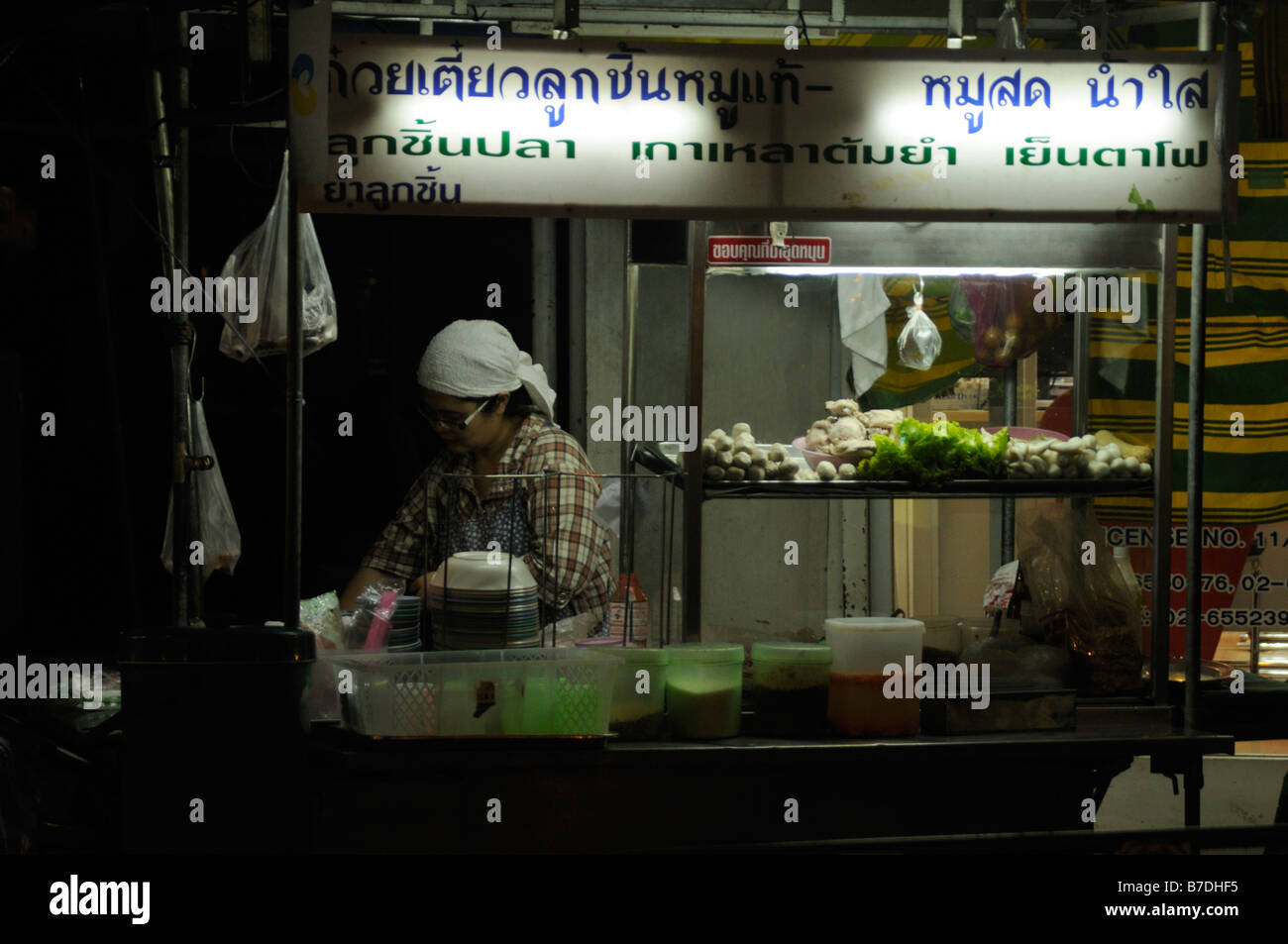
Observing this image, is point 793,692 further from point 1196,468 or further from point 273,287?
point 273,287

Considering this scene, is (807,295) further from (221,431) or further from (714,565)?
(221,431)

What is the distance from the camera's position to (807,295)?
19.4 ft

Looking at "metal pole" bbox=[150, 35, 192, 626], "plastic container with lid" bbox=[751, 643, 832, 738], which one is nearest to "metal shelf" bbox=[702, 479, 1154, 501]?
"plastic container with lid" bbox=[751, 643, 832, 738]

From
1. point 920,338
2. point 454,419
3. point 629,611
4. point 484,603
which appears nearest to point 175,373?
point 454,419

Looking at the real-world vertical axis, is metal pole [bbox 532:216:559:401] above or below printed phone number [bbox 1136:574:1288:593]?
above

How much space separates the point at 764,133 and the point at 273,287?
Result: 6.76ft

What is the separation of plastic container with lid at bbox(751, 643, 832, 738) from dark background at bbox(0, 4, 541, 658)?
3.22 metres

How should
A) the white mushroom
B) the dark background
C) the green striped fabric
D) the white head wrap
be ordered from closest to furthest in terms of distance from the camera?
the white mushroom
the white head wrap
the green striped fabric
the dark background

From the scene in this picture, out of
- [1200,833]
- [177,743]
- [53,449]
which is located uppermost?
[53,449]

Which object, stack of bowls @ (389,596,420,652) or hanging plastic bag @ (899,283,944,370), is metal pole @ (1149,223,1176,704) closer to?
hanging plastic bag @ (899,283,944,370)

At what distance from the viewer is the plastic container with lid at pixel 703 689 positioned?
3.16 metres

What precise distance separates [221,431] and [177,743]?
10.8ft

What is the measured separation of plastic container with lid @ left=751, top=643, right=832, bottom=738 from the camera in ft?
10.6
